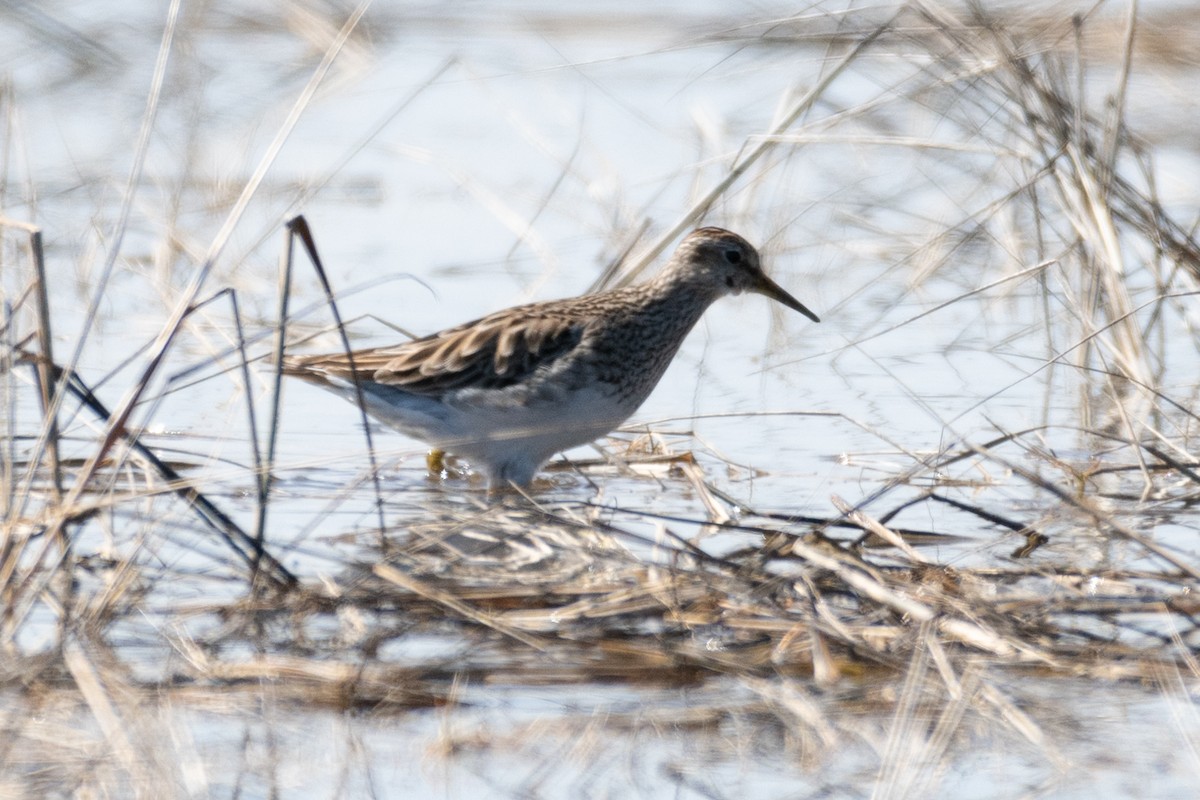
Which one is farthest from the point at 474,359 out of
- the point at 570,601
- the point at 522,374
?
the point at 570,601

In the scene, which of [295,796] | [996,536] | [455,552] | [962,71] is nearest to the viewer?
[295,796]

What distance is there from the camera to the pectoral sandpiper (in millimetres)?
6113

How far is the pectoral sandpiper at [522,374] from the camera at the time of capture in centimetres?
611

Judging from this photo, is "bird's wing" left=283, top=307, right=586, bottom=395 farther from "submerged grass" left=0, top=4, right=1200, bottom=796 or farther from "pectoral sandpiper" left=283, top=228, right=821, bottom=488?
"submerged grass" left=0, top=4, right=1200, bottom=796

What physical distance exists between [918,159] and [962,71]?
234 centimetres

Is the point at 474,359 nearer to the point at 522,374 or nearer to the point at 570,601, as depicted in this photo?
the point at 522,374

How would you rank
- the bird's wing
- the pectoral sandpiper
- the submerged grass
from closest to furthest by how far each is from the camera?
1. the submerged grass
2. the pectoral sandpiper
3. the bird's wing

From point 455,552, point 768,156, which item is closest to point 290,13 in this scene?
point 768,156

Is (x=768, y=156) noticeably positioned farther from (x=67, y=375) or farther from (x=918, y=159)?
(x=67, y=375)

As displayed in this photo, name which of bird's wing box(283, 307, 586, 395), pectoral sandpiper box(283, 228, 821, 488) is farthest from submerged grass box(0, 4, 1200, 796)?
bird's wing box(283, 307, 586, 395)

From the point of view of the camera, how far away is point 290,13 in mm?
9859

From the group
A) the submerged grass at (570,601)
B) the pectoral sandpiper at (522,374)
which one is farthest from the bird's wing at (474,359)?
the submerged grass at (570,601)

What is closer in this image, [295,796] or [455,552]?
[295,796]

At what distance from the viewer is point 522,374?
631cm
